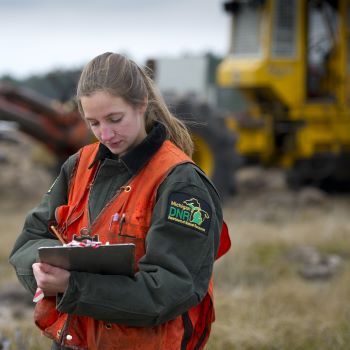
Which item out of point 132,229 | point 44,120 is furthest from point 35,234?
point 44,120

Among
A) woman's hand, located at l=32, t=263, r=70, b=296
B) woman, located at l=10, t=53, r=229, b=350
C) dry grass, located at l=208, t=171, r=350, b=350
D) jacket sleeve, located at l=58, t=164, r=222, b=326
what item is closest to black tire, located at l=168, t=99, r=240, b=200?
dry grass, located at l=208, t=171, r=350, b=350

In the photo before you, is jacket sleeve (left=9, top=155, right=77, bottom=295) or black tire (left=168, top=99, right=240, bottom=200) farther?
black tire (left=168, top=99, right=240, bottom=200)

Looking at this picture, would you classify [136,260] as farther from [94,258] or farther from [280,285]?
[280,285]

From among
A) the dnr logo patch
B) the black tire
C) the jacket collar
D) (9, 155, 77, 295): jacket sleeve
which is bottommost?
the black tire

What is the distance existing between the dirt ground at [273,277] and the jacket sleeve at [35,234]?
147 cm

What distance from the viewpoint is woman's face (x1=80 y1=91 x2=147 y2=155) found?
7.66 feet

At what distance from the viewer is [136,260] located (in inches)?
92.5

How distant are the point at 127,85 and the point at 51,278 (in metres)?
0.57

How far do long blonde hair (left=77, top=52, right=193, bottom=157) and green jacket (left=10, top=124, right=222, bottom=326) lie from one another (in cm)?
9

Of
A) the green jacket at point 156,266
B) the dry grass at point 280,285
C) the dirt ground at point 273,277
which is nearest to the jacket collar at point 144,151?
the green jacket at point 156,266

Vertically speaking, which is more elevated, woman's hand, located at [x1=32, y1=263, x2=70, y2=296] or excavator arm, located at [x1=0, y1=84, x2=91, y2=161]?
woman's hand, located at [x1=32, y1=263, x2=70, y2=296]

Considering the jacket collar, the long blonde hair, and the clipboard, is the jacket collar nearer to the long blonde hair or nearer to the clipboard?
the long blonde hair

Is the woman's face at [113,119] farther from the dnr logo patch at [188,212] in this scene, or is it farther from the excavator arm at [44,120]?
the excavator arm at [44,120]

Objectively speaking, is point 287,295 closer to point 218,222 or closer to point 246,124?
point 218,222
